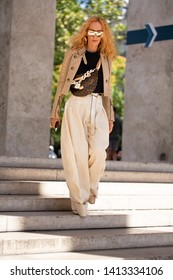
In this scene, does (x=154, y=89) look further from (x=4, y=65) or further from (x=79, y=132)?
(x=79, y=132)

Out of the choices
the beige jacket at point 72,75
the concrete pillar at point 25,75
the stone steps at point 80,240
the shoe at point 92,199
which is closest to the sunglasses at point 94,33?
the beige jacket at point 72,75

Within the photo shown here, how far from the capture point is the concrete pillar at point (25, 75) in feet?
40.8

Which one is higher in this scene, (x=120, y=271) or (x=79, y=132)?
(x=79, y=132)

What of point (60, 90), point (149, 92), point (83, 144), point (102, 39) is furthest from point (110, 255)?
point (149, 92)

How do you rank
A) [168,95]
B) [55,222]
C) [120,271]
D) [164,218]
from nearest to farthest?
[120,271]
[55,222]
[164,218]
[168,95]

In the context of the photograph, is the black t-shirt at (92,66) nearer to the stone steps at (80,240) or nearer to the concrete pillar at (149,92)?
the stone steps at (80,240)

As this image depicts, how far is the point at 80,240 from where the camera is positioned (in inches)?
295

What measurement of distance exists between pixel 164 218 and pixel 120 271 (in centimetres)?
251

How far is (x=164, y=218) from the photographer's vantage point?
8859 mm

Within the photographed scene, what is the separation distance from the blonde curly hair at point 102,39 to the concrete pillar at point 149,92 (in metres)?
5.21

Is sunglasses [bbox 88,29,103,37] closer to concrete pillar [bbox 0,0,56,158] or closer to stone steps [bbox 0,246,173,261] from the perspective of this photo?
stone steps [bbox 0,246,173,261]

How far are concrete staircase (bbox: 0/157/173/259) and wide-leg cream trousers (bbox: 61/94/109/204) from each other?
1.14ft

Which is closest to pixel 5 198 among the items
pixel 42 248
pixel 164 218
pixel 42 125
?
pixel 42 248

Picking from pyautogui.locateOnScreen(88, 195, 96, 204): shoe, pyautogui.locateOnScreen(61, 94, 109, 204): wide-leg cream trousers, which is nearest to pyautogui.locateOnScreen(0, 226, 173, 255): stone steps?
pyautogui.locateOnScreen(88, 195, 96, 204): shoe
